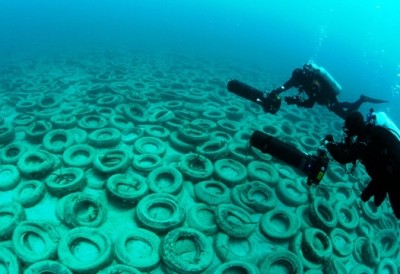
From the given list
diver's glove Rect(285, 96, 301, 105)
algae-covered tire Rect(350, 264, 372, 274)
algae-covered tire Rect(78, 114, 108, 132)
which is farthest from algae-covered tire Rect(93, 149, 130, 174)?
algae-covered tire Rect(350, 264, 372, 274)

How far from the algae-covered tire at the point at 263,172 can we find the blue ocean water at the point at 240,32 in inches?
992

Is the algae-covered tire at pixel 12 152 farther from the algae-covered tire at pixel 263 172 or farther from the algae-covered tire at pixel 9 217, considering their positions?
the algae-covered tire at pixel 263 172

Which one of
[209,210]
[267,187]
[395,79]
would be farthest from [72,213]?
[395,79]

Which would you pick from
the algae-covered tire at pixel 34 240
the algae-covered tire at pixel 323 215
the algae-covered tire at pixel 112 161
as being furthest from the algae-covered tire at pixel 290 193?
the algae-covered tire at pixel 34 240

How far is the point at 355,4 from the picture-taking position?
510 feet

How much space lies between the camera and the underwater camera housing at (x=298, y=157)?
6.21 metres

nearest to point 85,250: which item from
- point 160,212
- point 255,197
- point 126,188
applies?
point 160,212

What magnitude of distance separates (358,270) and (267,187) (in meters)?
2.78

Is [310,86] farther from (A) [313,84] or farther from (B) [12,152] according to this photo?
(B) [12,152]

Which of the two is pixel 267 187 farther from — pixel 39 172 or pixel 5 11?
pixel 5 11

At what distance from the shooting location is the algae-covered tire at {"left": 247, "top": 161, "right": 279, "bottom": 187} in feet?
28.2

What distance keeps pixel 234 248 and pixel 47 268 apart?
12.0ft

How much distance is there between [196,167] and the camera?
871 cm

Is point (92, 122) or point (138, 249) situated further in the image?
point (92, 122)
